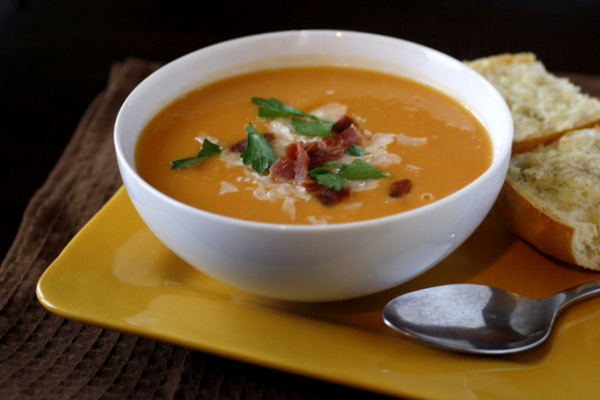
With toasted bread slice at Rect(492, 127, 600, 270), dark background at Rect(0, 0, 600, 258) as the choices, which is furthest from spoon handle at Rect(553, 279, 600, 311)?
dark background at Rect(0, 0, 600, 258)

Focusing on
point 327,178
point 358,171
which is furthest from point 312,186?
point 358,171

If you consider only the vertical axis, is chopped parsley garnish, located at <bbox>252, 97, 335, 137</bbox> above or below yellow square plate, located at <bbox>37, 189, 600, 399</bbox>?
Answer: above

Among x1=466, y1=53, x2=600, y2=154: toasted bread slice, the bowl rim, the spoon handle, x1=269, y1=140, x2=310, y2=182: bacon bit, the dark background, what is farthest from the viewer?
the dark background

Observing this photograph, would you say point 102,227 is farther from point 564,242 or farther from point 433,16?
point 433,16

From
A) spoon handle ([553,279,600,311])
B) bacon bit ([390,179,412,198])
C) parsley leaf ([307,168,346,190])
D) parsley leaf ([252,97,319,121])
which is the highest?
bacon bit ([390,179,412,198])

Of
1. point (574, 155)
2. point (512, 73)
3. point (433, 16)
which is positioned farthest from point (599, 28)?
point (574, 155)

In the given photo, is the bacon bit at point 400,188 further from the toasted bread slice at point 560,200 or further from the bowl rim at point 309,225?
the toasted bread slice at point 560,200

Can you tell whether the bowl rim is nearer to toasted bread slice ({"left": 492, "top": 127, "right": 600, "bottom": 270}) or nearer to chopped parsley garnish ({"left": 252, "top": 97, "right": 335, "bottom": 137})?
toasted bread slice ({"left": 492, "top": 127, "right": 600, "bottom": 270})
